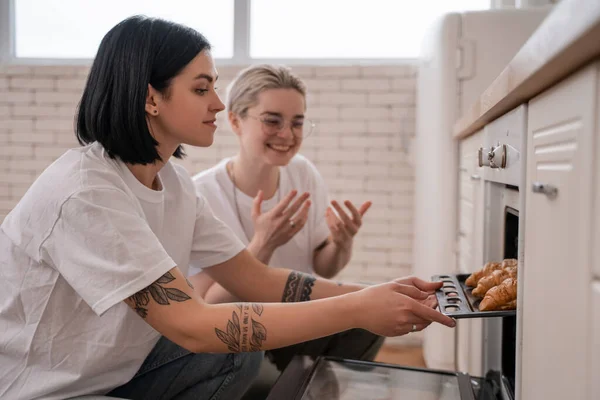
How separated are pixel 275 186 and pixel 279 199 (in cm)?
6

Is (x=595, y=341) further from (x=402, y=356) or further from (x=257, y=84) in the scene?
(x=402, y=356)

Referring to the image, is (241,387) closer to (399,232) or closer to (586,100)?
(586,100)

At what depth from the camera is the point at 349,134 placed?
3.14 metres

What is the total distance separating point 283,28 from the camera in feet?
10.7

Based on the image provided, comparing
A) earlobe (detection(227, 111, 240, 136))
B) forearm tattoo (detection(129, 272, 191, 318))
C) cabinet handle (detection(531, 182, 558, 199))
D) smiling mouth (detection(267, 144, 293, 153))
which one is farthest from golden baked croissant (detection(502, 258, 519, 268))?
earlobe (detection(227, 111, 240, 136))

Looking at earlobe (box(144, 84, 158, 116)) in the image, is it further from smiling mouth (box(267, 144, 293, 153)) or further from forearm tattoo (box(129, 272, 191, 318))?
smiling mouth (box(267, 144, 293, 153))

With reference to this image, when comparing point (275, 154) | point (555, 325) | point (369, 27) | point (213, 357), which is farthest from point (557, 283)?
point (369, 27)

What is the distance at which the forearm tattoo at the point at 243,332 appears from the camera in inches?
42.6

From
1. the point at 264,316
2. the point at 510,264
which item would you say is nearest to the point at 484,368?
the point at 510,264

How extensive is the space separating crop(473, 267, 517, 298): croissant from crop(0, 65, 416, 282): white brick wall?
206 cm

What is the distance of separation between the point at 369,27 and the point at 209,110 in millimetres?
2123

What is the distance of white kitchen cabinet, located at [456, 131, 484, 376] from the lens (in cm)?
158

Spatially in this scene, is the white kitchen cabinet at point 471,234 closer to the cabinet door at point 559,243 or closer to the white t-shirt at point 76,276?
the cabinet door at point 559,243

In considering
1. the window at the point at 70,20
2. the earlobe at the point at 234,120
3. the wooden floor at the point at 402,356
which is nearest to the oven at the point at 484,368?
the earlobe at the point at 234,120
